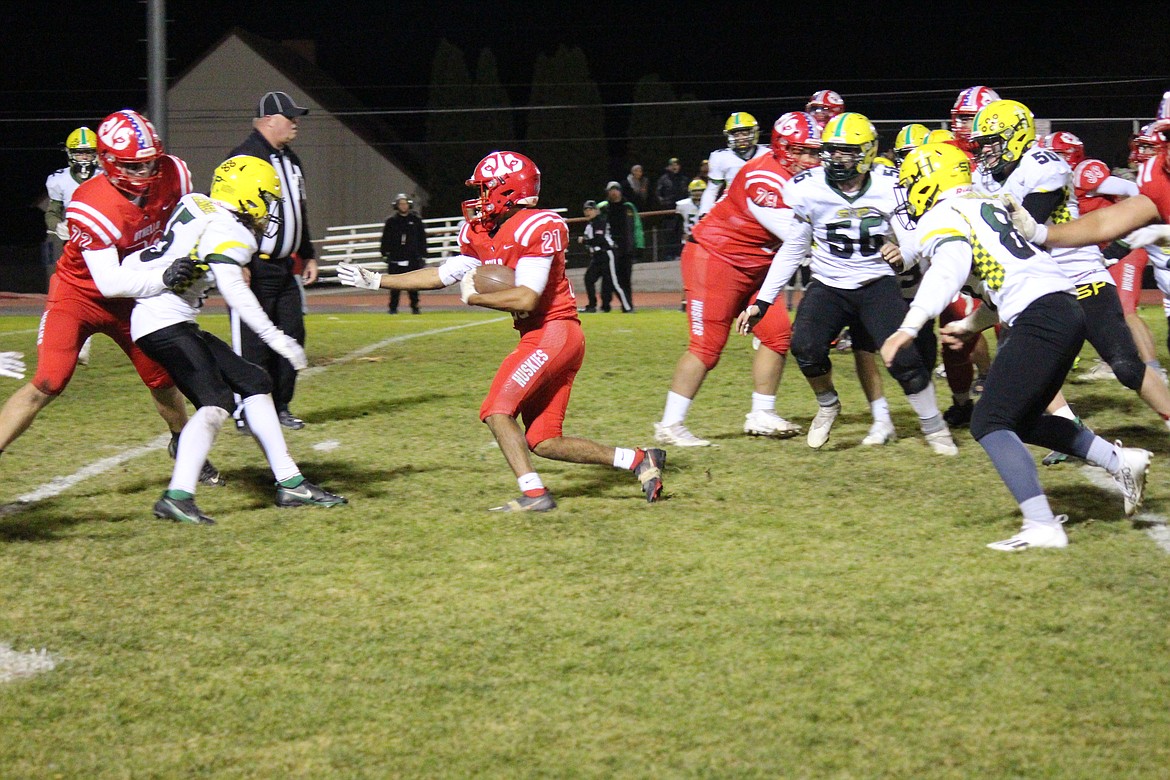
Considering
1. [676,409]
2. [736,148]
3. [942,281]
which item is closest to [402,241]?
[736,148]

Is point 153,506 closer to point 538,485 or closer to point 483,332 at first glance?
point 538,485

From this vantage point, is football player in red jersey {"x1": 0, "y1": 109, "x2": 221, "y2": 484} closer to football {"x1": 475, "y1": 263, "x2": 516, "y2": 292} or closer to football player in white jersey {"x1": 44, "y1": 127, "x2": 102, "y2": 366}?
football {"x1": 475, "y1": 263, "x2": 516, "y2": 292}

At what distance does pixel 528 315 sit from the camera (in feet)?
19.8

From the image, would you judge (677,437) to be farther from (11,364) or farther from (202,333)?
(11,364)

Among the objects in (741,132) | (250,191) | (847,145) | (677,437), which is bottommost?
(677,437)

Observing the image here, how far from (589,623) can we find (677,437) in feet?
11.2

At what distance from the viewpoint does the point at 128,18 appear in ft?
170

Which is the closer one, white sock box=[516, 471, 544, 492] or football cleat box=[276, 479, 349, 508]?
white sock box=[516, 471, 544, 492]

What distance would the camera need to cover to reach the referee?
26.1ft

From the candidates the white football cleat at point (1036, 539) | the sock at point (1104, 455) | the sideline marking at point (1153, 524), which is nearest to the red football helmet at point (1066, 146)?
the sideline marking at point (1153, 524)

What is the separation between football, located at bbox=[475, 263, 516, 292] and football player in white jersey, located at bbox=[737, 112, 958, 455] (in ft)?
6.48

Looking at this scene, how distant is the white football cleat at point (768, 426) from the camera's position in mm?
7887

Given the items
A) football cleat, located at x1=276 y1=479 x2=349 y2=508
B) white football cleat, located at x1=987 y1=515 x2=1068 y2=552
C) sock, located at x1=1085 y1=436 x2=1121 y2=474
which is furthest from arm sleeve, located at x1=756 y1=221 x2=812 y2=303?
football cleat, located at x1=276 y1=479 x2=349 y2=508

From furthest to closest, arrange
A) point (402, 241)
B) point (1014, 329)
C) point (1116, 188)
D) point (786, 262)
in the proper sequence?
point (402, 241)
point (1116, 188)
point (786, 262)
point (1014, 329)
